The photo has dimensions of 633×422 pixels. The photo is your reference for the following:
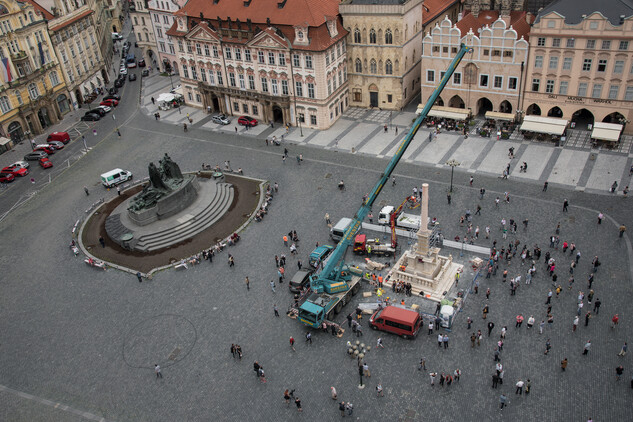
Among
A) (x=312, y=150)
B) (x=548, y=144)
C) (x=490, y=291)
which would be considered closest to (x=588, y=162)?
(x=548, y=144)

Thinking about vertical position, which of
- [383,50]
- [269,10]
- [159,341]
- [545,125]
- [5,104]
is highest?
[269,10]

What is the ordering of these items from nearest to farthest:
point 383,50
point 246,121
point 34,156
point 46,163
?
point 46,163
point 34,156
point 383,50
point 246,121

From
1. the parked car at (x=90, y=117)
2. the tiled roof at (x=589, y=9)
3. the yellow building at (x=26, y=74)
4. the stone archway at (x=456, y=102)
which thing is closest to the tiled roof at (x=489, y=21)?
the tiled roof at (x=589, y=9)

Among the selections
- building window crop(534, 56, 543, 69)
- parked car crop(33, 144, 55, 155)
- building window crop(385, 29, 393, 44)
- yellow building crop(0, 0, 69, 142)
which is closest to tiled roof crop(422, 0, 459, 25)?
building window crop(385, 29, 393, 44)

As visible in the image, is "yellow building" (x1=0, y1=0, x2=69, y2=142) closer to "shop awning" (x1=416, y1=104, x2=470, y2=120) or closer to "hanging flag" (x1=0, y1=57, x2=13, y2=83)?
"hanging flag" (x1=0, y1=57, x2=13, y2=83)

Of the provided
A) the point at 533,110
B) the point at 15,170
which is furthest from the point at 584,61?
the point at 15,170

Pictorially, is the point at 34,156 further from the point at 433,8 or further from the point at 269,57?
the point at 433,8
